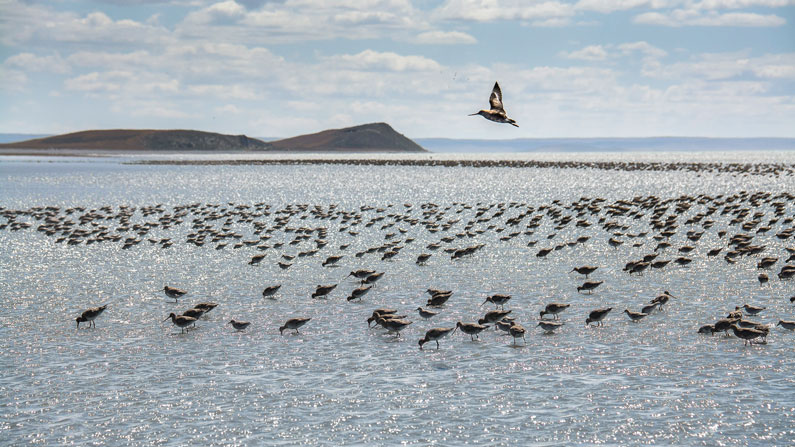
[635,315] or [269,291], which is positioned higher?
[635,315]

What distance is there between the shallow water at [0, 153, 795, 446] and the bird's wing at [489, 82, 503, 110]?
6102mm

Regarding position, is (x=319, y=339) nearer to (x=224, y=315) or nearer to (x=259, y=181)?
(x=224, y=315)

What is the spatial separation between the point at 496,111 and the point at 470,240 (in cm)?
2537

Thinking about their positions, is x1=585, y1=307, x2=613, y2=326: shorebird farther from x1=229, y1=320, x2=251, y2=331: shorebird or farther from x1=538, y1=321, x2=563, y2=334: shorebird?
x1=229, y1=320, x2=251, y2=331: shorebird

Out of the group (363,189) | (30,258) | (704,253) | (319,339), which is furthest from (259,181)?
(319,339)

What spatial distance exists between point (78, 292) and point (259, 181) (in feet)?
322

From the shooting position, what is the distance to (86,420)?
51.2 feet

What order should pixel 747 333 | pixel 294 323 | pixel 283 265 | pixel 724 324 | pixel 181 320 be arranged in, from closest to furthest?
pixel 747 333 → pixel 724 324 → pixel 294 323 → pixel 181 320 → pixel 283 265

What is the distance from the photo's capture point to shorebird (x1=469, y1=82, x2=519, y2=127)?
17.3m

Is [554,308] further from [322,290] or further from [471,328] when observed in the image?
[322,290]

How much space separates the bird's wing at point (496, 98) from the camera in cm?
1958

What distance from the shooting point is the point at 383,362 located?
19.3 meters

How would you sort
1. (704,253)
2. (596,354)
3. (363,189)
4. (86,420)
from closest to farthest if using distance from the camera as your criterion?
(86,420), (596,354), (704,253), (363,189)

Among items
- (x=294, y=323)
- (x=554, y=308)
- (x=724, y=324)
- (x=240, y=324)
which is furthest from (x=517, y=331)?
(x=240, y=324)
